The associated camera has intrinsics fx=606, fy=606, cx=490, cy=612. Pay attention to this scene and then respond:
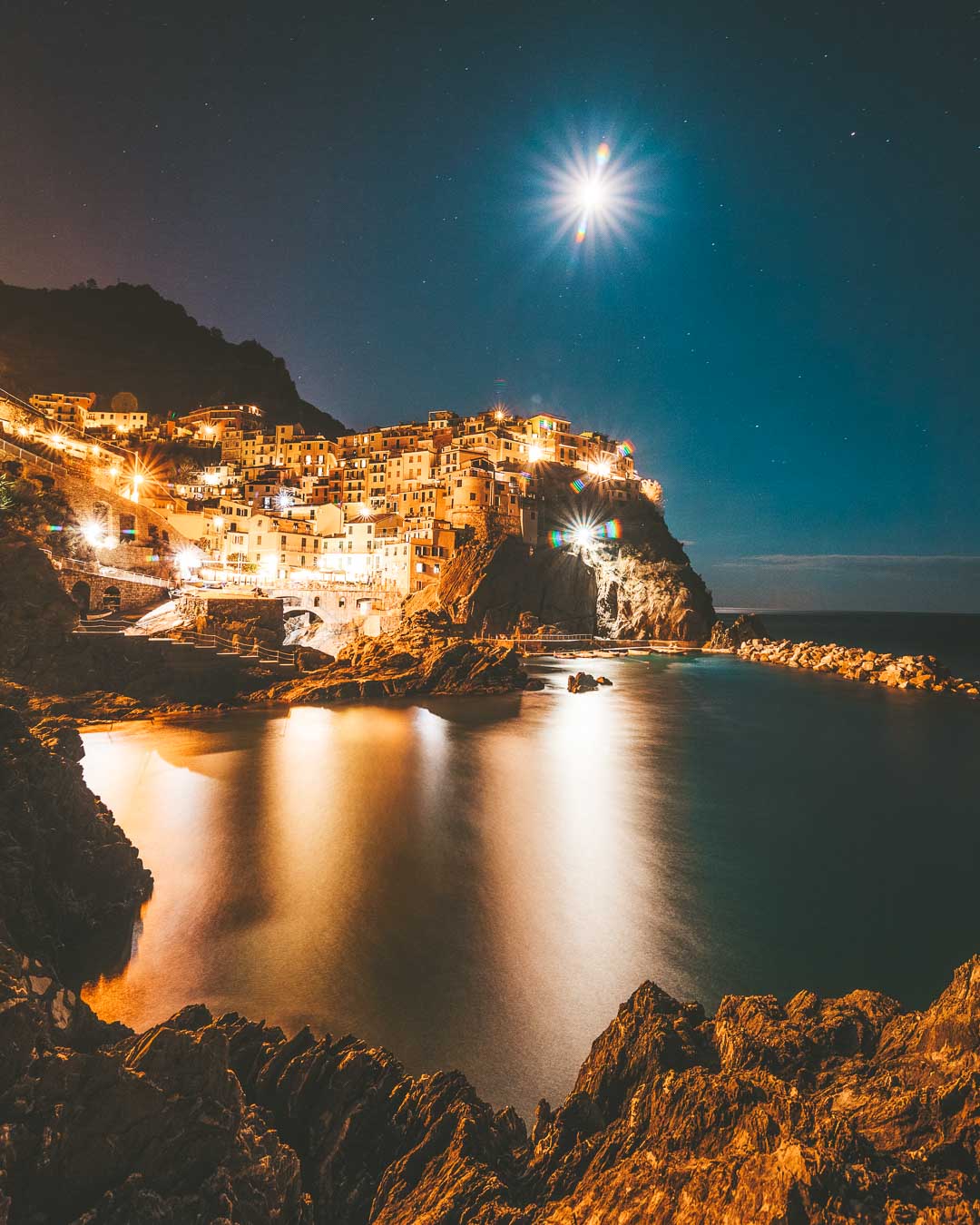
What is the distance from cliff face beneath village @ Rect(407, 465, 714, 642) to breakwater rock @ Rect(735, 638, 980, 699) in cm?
1293

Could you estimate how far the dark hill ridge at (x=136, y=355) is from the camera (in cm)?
10438

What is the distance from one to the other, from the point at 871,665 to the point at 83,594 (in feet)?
176

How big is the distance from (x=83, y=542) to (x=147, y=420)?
2325 inches

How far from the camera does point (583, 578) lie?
6869cm

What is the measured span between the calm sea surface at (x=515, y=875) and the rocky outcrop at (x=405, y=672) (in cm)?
526

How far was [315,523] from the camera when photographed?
201ft

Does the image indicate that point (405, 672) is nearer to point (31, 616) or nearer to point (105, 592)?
point (105, 592)

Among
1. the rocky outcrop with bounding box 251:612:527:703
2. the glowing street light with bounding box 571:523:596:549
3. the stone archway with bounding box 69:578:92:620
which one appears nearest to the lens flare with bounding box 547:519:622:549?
the glowing street light with bounding box 571:523:596:549

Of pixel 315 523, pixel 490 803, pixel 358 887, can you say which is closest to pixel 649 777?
pixel 490 803

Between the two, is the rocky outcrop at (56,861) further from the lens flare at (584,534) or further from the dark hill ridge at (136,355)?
the dark hill ridge at (136,355)

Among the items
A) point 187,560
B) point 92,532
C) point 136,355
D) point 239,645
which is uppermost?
point 136,355

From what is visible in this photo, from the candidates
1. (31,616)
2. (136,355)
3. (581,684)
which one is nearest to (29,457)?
(31,616)

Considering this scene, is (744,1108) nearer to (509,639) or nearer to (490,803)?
(490,803)

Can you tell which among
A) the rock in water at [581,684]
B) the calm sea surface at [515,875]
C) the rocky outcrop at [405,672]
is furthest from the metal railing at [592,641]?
the calm sea surface at [515,875]
